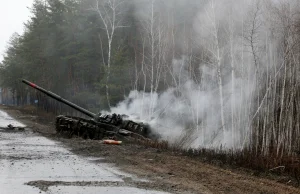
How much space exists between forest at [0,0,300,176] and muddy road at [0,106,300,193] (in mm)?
1885

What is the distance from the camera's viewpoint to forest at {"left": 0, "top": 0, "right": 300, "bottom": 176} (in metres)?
12.5

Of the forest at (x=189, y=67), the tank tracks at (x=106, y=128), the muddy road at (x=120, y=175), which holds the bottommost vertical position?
the muddy road at (x=120, y=175)

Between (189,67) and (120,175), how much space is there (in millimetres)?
15973

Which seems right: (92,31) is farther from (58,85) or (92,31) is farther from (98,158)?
(98,158)

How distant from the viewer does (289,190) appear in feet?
22.8

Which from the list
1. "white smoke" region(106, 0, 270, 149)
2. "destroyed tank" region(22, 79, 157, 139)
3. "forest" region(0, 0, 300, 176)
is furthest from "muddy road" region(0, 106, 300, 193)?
"destroyed tank" region(22, 79, 157, 139)

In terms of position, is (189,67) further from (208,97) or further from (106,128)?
(106,128)

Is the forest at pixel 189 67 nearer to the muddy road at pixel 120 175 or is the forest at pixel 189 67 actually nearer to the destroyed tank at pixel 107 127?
the destroyed tank at pixel 107 127

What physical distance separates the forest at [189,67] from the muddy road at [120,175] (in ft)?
6.18

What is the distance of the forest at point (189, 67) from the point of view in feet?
40.9

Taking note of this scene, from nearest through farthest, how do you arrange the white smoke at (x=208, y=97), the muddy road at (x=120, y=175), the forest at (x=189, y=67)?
the muddy road at (x=120, y=175) < the forest at (x=189, y=67) < the white smoke at (x=208, y=97)

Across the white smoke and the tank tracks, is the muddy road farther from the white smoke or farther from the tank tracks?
the tank tracks

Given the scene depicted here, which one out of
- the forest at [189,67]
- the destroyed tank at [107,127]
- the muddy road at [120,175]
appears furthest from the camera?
the destroyed tank at [107,127]

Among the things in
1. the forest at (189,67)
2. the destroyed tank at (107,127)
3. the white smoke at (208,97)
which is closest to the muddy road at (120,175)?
the forest at (189,67)
